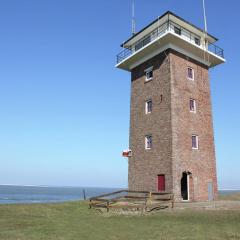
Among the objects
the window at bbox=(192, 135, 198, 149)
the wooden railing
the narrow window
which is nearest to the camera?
the wooden railing

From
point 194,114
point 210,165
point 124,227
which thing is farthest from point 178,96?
point 124,227

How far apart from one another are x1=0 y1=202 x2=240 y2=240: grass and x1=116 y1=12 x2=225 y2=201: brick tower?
723 cm

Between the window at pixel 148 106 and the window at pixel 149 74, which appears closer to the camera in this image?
the window at pixel 148 106

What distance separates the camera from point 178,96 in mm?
31672

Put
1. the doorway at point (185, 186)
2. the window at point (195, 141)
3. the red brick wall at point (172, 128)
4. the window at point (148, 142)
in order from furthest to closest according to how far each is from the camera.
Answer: the window at point (148, 142) < the window at point (195, 141) < the doorway at point (185, 186) < the red brick wall at point (172, 128)

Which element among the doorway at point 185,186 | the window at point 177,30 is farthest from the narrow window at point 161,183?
the window at point 177,30

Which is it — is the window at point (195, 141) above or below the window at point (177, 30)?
below

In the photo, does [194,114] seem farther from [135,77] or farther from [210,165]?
[135,77]

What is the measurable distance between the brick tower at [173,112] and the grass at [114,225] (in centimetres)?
723

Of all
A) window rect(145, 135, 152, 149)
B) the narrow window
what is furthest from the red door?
window rect(145, 135, 152, 149)

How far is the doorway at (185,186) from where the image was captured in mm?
31278

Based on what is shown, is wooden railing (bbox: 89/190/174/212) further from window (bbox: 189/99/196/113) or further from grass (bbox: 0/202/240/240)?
A: window (bbox: 189/99/196/113)

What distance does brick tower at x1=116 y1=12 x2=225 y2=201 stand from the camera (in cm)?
3075

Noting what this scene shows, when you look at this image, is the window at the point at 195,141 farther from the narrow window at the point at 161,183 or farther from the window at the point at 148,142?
the narrow window at the point at 161,183
